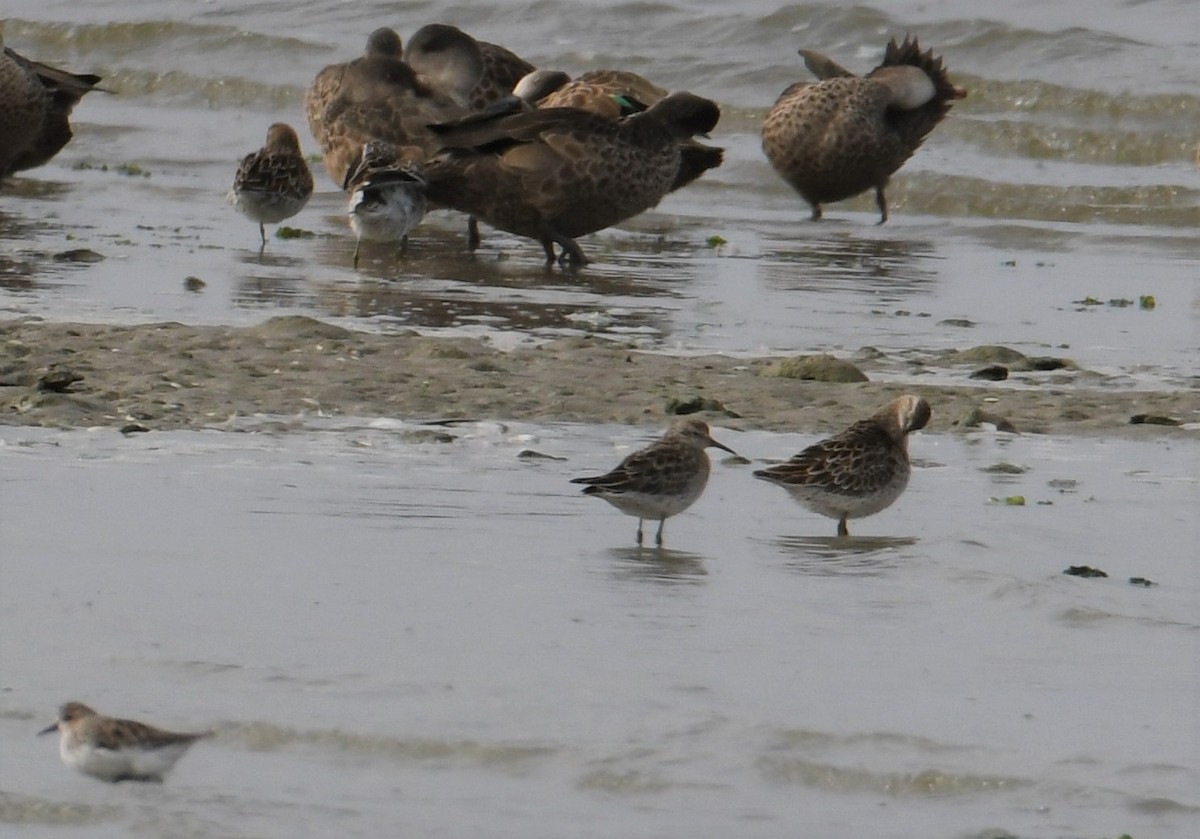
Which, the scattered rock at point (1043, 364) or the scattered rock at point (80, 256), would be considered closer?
the scattered rock at point (1043, 364)

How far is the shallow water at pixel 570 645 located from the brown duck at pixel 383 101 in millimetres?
6556

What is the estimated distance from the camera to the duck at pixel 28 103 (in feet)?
46.5

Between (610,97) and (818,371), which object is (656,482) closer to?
(818,371)

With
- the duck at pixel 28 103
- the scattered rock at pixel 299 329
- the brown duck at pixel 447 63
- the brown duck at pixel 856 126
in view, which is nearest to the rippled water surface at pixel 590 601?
the scattered rock at pixel 299 329

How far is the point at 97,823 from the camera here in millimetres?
4293

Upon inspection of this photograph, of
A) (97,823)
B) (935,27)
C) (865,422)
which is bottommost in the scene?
(97,823)

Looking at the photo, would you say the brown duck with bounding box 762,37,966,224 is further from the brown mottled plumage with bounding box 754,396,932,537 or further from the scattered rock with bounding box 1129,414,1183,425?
the brown mottled plumage with bounding box 754,396,932,537

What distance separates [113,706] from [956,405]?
4267mm

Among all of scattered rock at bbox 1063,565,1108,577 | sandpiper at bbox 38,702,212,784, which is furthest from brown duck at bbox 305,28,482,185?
sandpiper at bbox 38,702,212,784

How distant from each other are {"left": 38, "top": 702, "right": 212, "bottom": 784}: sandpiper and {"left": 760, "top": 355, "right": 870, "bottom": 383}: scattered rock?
4.79 meters

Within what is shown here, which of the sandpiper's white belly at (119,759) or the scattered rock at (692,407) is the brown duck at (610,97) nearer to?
the scattered rock at (692,407)

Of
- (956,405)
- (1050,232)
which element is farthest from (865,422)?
(1050,232)

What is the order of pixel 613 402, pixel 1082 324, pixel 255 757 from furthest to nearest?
pixel 1082 324, pixel 613 402, pixel 255 757

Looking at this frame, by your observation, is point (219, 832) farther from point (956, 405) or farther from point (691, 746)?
point (956, 405)
